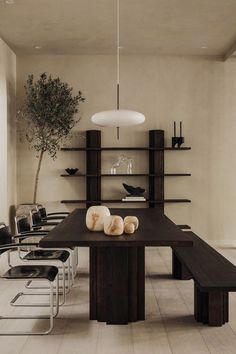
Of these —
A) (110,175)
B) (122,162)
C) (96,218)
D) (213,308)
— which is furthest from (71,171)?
(213,308)

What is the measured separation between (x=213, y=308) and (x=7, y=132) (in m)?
4.64

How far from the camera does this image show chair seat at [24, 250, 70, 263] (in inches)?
165

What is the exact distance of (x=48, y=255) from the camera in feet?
14.2

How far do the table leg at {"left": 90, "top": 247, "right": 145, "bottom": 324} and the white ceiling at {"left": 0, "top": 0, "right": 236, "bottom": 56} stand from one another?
3076mm

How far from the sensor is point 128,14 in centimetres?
579

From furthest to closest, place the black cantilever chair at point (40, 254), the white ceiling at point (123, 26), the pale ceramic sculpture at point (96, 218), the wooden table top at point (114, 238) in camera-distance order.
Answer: the white ceiling at point (123, 26) → the black cantilever chair at point (40, 254) → the pale ceramic sculpture at point (96, 218) → the wooden table top at point (114, 238)

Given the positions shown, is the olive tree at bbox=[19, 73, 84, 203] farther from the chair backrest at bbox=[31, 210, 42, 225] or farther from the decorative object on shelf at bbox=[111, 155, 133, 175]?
the chair backrest at bbox=[31, 210, 42, 225]

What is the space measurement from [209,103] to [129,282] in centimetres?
480

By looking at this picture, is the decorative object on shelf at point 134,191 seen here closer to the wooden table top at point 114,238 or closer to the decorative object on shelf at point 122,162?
the decorative object on shelf at point 122,162

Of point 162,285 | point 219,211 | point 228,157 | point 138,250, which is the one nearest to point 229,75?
point 228,157

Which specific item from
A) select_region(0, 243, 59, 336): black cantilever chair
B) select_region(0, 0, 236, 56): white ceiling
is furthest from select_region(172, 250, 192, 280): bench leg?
select_region(0, 0, 236, 56): white ceiling

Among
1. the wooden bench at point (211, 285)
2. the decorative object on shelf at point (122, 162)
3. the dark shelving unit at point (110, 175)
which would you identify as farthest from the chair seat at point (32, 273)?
the decorative object on shelf at point (122, 162)

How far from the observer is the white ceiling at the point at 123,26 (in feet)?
18.2

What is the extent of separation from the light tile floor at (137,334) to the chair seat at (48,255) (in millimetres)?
404
